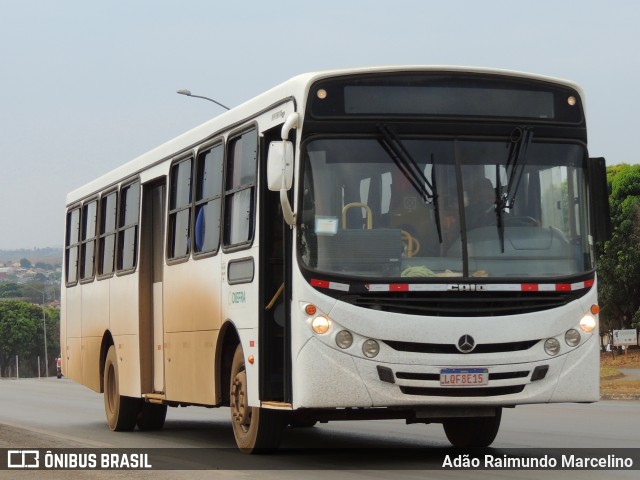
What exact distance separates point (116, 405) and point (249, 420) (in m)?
6.22

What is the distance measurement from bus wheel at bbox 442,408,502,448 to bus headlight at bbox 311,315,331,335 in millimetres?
2928

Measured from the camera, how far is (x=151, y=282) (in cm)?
1794

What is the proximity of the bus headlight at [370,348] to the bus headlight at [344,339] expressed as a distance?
0.40 ft

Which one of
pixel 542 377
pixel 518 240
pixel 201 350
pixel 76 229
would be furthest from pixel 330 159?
pixel 76 229

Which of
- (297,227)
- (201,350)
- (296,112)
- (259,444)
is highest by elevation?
(296,112)

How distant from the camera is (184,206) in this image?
16016mm

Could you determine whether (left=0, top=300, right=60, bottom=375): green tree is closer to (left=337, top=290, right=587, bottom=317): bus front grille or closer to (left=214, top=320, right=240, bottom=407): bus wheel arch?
(left=214, top=320, right=240, bottom=407): bus wheel arch

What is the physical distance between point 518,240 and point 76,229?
464 inches

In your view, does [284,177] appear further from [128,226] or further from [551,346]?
[128,226]

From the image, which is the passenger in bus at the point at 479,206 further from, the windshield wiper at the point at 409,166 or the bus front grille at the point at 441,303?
the bus front grille at the point at 441,303

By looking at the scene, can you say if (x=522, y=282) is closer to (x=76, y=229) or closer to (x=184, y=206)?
(x=184, y=206)

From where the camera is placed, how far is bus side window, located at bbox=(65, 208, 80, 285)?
2258 cm

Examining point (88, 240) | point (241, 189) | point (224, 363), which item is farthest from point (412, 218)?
point (88, 240)

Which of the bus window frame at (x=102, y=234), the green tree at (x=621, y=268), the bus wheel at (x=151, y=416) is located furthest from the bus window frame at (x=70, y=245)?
the green tree at (x=621, y=268)
